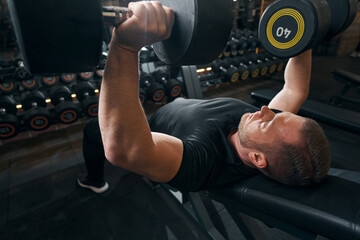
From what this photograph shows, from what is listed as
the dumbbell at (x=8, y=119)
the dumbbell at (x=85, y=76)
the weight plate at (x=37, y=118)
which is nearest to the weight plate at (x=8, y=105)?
the dumbbell at (x=8, y=119)

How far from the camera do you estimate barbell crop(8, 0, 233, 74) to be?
1.18 feet

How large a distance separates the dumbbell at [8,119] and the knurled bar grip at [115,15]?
1794 millimetres

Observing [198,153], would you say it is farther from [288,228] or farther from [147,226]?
[147,226]

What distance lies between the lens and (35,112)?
179 centimetres

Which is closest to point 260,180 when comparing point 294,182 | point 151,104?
point 294,182

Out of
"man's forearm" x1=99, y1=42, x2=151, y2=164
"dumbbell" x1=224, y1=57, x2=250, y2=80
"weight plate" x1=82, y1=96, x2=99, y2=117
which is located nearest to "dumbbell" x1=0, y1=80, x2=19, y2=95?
"weight plate" x1=82, y1=96, x2=99, y2=117

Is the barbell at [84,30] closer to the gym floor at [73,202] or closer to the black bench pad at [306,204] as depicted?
the black bench pad at [306,204]

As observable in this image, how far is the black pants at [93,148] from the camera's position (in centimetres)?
113

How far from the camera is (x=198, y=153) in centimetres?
75

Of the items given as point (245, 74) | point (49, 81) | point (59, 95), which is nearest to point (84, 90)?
point (59, 95)

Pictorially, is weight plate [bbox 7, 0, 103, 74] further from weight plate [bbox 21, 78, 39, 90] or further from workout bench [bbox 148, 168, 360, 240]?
weight plate [bbox 21, 78, 39, 90]

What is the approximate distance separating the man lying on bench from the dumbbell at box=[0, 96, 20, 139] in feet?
3.26

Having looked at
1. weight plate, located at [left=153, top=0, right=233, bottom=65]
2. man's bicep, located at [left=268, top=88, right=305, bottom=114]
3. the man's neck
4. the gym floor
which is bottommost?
the gym floor

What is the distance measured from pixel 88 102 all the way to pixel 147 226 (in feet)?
4.37
